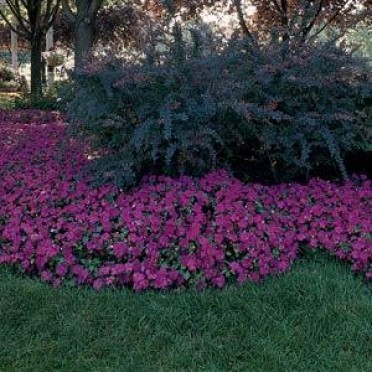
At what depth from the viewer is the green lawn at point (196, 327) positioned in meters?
2.67

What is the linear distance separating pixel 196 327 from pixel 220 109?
1677mm

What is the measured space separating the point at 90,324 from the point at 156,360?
446mm

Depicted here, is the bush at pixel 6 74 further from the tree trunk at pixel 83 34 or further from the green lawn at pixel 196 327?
the green lawn at pixel 196 327

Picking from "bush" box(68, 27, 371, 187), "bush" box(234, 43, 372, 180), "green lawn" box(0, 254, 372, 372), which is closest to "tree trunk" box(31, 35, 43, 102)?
"bush" box(68, 27, 371, 187)

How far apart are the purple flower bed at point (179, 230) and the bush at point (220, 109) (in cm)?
21

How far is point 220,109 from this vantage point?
4.07 meters

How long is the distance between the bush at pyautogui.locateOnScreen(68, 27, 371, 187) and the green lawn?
108cm

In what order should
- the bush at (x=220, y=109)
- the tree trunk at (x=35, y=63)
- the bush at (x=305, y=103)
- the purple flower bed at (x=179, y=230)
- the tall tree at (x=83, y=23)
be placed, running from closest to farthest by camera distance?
the purple flower bed at (x=179, y=230), the bush at (x=220, y=109), the bush at (x=305, y=103), the tall tree at (x=83, y=23), the tree trunk at (x=35, y=63)

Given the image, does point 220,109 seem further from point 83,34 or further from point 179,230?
point 83,34

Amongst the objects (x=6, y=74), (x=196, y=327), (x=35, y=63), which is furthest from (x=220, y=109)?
(x=6, y=74)

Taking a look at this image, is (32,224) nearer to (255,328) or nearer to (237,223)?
(237,223)

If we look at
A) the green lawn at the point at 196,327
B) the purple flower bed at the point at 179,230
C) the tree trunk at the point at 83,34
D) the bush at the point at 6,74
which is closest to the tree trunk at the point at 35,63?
the tree trunk at the point at 83,34

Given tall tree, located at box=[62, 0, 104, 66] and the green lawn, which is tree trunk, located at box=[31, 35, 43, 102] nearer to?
tall tree, located at box=[62, 0, 104, 66]

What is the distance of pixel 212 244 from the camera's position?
3.47 m
